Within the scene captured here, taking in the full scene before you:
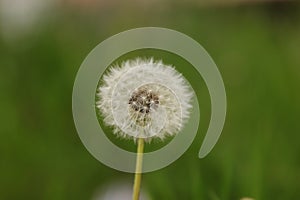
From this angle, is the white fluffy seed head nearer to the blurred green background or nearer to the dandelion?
the dandelion

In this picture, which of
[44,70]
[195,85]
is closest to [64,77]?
[44,70]

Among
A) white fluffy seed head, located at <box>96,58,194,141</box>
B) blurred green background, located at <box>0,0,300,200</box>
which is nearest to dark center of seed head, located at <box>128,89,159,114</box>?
white fluffy seed head, located at <box>96,58,194,141</box>

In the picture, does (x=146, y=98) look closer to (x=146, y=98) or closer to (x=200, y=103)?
(x=146, y=98)

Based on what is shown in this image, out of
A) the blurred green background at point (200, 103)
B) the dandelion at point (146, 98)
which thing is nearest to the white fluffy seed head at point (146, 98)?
the dandelion at point (146, 98)

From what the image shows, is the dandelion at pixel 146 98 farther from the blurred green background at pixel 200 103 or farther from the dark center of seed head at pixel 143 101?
the blurred green background at pixel 200 103

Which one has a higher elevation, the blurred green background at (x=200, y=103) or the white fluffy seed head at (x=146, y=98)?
the blurred green background at (x=200, y=103)

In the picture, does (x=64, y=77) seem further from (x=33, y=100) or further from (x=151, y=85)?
(x=151, y=85)

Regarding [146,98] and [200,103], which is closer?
[146,98]

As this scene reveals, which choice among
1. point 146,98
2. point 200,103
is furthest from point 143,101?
point 200,103
